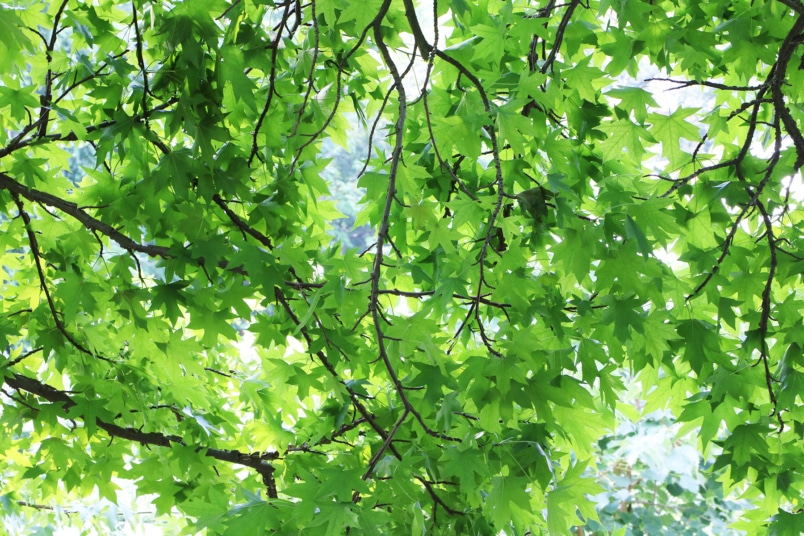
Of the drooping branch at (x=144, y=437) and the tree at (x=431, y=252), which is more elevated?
the tree at (x=431, y=252)

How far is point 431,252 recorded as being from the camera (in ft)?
5.55

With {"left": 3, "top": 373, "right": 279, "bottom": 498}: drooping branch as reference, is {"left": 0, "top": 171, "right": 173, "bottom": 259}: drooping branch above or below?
above

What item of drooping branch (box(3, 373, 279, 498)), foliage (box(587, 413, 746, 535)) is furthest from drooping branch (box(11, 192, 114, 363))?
foliage (box(587, 413, 746, 535))

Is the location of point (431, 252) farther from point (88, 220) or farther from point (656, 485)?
point (656, 485)

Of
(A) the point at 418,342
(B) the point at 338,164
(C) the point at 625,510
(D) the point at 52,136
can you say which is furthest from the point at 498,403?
(B) the point at 338,164

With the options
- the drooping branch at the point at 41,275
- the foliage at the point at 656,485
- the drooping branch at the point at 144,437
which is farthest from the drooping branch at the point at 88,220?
the foliage at the point at 656,485

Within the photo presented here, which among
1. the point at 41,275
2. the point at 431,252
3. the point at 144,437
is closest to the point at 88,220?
the point at 41,275

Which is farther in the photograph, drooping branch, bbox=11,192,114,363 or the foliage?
the foliage

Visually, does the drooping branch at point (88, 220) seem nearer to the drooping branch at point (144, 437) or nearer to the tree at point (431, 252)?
the tree at point (431, 252)

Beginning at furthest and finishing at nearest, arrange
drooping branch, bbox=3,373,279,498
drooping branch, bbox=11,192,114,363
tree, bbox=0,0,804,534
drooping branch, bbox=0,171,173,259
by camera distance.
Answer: drooping branch, bbox=3,373,279,498
drooping branch, bbox=11,192,114,363
drooping branch, bbox=0,171,173,259
tree, bbox=0,0,804,534

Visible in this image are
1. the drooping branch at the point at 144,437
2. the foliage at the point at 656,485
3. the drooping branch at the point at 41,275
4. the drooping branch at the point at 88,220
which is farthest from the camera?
the foliage at the point at 656,485

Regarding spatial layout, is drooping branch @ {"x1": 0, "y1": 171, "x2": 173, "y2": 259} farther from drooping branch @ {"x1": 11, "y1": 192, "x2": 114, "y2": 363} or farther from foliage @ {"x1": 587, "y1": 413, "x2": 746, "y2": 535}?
foliage @ {"x1": 587, "y1": 413, "x2": 746, "y2": 535}

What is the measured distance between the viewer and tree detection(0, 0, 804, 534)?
1313 millimetres

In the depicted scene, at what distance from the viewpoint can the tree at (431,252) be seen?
1.31 m
